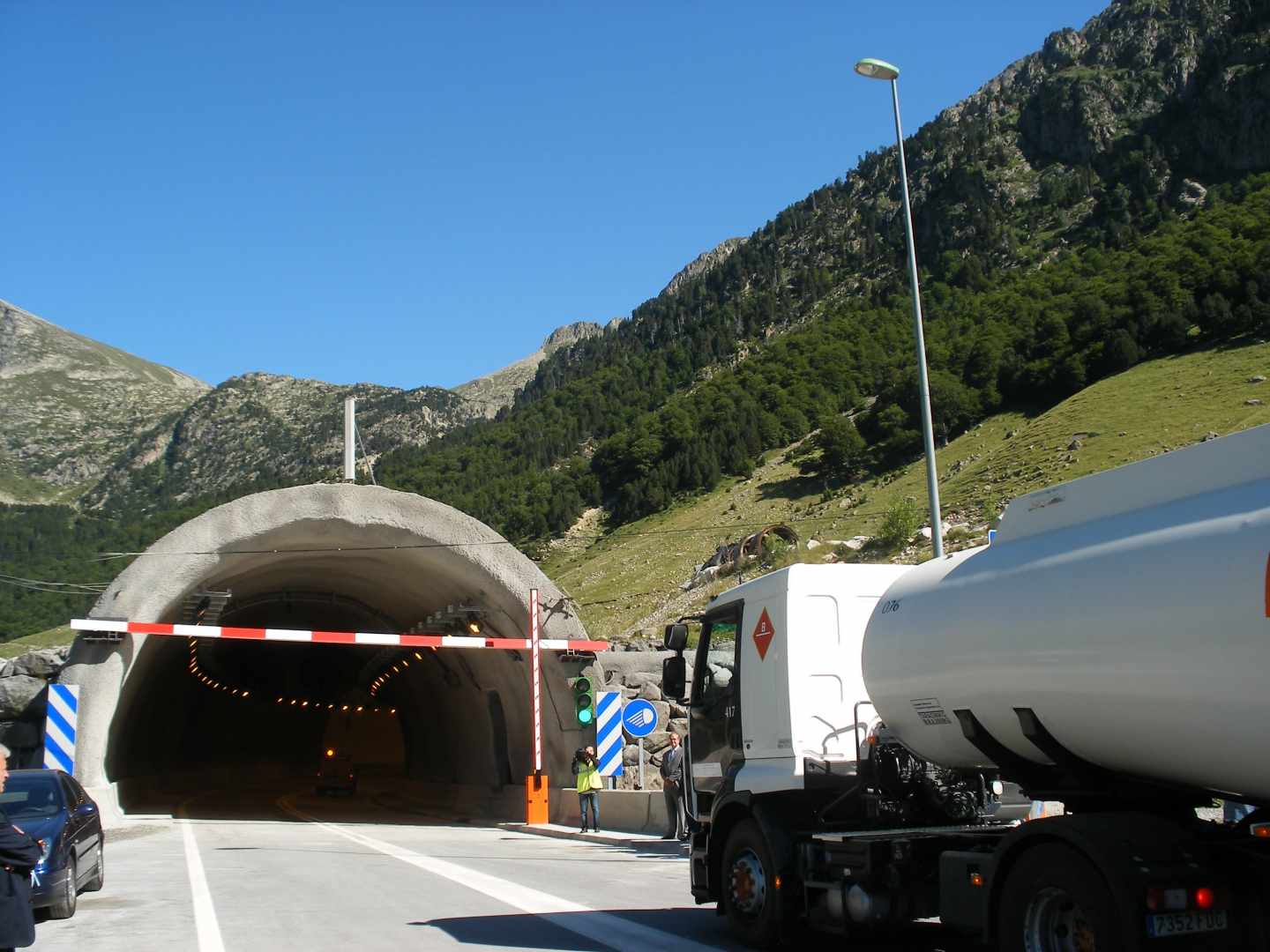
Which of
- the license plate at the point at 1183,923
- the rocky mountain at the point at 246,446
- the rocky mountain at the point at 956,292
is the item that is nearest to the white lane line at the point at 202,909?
the license plate at the point at 1183,923

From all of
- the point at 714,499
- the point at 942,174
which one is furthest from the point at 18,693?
the point at 942,174

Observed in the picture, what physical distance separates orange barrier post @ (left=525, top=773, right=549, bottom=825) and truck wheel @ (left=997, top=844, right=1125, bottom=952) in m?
18.9

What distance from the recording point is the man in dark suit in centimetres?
480

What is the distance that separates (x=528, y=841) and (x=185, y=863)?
6.41 m

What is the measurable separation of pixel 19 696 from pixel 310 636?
6109 millimetres

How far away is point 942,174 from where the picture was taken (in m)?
165

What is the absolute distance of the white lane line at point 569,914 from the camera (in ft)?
29.5

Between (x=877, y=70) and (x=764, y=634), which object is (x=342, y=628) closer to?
(x=877, y=70)

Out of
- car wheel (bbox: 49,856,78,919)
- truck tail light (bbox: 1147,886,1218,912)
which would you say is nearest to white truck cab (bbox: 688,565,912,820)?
truck tail light (bbox: 1147,886,1218,912)

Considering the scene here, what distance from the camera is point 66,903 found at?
10.9m

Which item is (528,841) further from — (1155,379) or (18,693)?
(1155,379)

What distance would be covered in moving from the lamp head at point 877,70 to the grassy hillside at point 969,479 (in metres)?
35.5

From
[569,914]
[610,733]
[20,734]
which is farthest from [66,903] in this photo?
[20,734]

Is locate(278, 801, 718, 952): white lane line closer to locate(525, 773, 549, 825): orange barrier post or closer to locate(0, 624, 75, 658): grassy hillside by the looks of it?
locate(525, 773, 549, 825): orange barrier post
